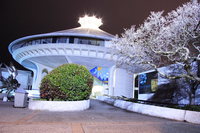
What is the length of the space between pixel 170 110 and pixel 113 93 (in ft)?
78.4

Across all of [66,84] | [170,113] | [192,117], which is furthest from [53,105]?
[192,117]

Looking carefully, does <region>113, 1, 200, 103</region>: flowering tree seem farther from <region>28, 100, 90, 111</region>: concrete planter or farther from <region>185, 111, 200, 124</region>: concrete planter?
<region>28, 100, 90, 111</region>: concrete planter

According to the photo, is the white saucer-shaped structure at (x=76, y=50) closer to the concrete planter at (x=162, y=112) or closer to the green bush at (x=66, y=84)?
the green bush at (x=66, y=84)

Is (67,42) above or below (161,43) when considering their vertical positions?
above

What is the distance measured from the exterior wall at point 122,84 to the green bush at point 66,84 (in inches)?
873

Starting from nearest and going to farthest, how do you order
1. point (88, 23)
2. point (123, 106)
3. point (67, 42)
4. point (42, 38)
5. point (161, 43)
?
point (161, 43)
point (123, 106)
point (67, 42)
point (42, 38)
point (88, 23)

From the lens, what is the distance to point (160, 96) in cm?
2014

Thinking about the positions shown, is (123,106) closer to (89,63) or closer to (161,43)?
(161,43)

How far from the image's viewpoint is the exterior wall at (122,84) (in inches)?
1267

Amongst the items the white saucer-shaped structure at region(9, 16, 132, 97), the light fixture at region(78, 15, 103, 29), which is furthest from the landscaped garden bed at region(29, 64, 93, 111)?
the light fixture at region(78, 15, 103, 29)

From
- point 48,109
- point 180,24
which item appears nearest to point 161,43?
point 180,24

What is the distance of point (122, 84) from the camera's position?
3312 centimetres

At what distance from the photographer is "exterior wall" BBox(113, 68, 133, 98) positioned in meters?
32.2

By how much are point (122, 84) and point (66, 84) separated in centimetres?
2472
